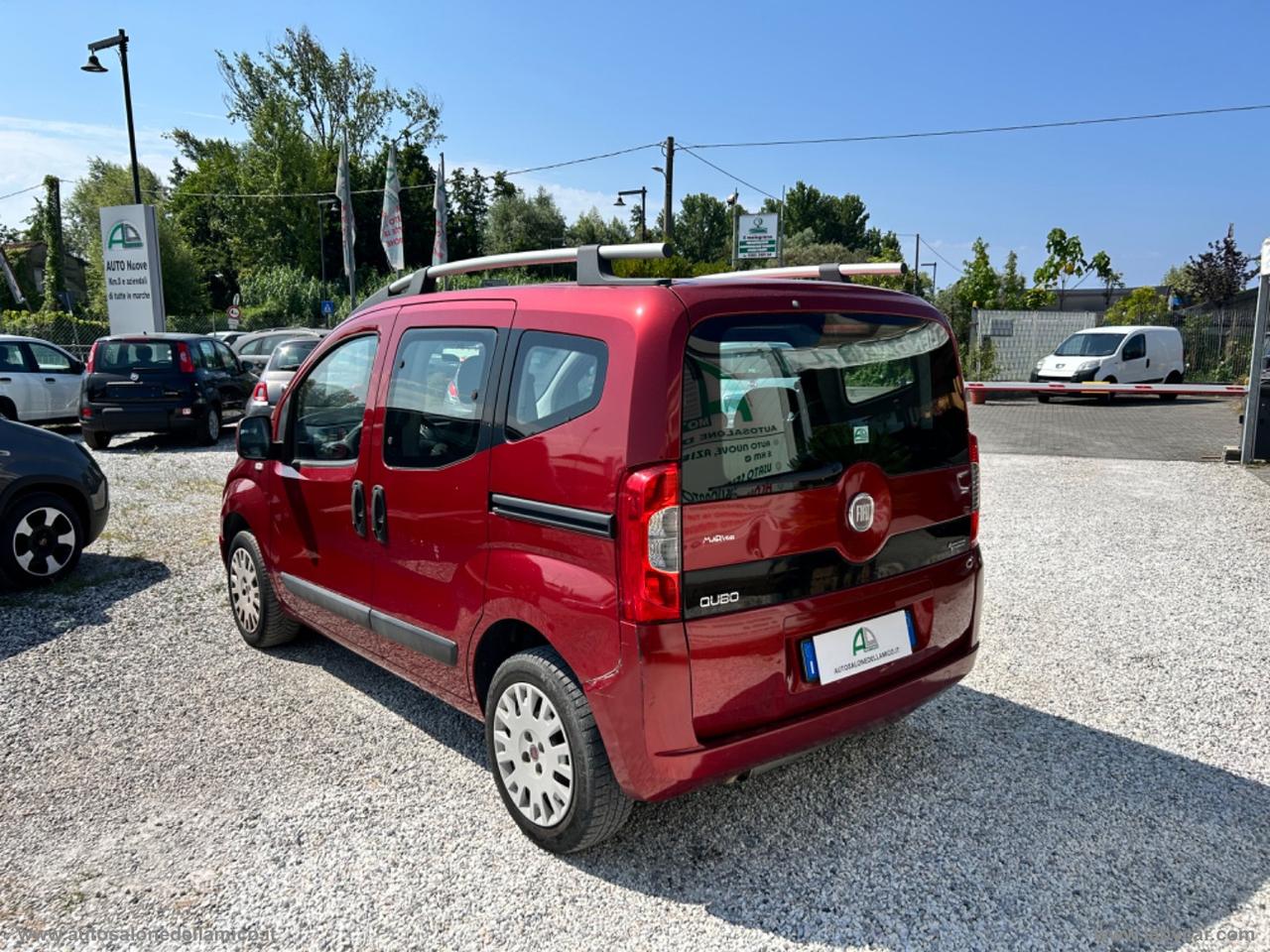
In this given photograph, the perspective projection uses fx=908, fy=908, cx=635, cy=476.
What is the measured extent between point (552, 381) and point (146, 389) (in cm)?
1193

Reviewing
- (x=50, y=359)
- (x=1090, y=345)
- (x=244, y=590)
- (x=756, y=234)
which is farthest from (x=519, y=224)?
(x=244, y=590)

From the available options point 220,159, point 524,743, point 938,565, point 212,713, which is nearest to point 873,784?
point 938,565

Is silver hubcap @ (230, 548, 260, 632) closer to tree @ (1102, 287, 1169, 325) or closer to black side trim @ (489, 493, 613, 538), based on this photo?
black side trim @ (489, 493, 613, 538)

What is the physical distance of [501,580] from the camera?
3.01m

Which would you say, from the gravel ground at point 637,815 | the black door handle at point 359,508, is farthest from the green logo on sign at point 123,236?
the black door handle at point 359,508

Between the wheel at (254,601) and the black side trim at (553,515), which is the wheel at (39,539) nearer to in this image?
the wheel at (254,601)

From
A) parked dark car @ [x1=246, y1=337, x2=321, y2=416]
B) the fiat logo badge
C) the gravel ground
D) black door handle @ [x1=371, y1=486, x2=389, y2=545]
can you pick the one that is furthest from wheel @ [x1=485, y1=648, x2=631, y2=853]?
parked dark car @ [x1=246, y1=337, x2=321, y2=416]

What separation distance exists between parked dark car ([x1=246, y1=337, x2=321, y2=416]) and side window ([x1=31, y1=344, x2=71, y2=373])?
3.33 metres

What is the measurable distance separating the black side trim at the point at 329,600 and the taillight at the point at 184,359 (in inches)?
394

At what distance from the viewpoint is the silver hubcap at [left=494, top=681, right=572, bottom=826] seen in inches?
114

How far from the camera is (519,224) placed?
62844mm

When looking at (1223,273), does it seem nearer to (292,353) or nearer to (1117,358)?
(1117,358)

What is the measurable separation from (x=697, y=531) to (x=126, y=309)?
67.7 ft

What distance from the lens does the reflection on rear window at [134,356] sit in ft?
41.7
